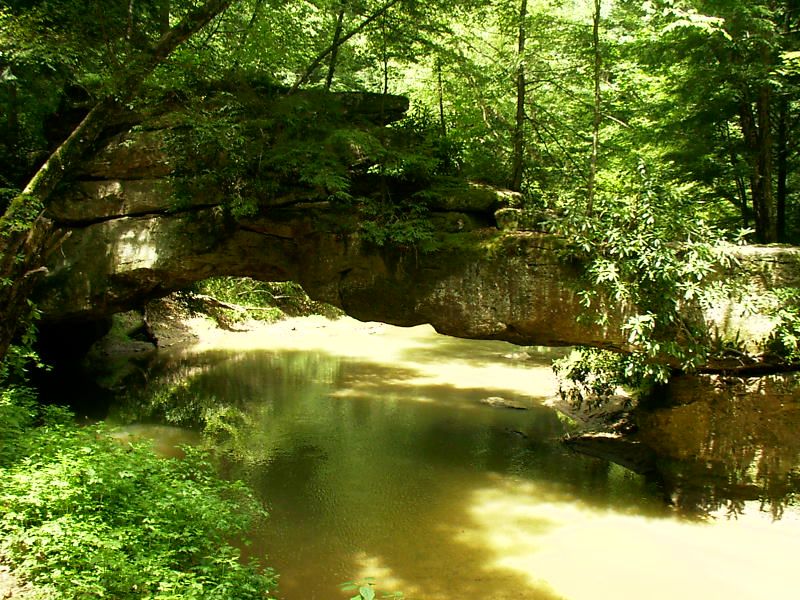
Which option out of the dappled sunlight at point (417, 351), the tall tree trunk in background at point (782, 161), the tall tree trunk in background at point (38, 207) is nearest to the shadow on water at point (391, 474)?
the dappled sunlight at point (417, 351)

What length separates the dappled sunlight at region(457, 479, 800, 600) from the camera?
5648 mm

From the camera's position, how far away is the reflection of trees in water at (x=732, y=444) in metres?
7.18

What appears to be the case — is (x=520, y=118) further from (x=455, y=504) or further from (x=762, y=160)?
(x=455, y=504)

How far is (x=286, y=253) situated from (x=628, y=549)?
22.3ft

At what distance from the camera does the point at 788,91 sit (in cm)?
820

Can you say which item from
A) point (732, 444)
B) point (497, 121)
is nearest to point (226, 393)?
point (497, 121)

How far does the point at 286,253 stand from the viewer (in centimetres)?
960

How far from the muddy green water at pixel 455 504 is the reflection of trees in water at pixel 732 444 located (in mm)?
81

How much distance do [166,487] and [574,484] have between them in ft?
18.9

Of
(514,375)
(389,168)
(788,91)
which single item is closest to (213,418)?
(389,168)

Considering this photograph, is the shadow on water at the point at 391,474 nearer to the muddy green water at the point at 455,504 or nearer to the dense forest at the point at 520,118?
the muddy green water at the point at 455,504

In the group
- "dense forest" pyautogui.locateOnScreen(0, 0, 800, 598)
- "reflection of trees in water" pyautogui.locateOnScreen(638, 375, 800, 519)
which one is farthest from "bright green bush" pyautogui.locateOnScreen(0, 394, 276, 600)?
"reflection of trees in water" pyautogui.locateOnScreen(638, 375, 800, 519)

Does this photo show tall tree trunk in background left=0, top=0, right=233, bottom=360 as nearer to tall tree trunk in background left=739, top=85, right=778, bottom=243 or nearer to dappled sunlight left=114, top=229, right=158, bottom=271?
dappled sunlight left=114, top=229, right=158, bottom=271

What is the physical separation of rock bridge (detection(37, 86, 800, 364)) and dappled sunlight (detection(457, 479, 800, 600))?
101 inches
